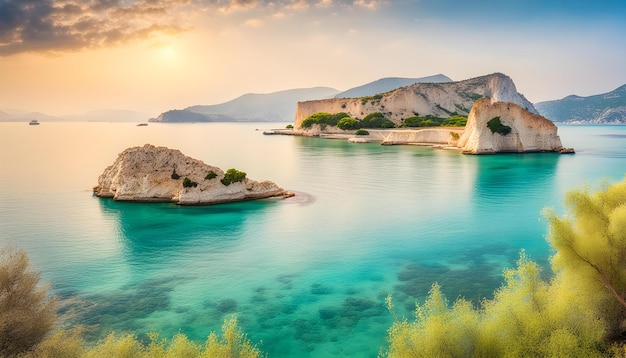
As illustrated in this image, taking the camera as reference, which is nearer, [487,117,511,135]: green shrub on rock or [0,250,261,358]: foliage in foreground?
[0,250,261,358]: foliage in foreground

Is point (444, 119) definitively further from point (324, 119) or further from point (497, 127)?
point (497, 127)

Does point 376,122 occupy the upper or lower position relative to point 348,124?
upper

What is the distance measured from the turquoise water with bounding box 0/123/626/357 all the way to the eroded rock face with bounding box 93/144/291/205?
4.01ft

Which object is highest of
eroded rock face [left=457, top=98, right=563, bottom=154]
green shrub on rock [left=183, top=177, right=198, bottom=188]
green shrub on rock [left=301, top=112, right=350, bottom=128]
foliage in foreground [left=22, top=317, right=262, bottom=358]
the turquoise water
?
green shrub on rock [left=301, top=112, right=350, bottom=128]

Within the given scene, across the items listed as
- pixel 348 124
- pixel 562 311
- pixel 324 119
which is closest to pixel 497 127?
pixel 348 124

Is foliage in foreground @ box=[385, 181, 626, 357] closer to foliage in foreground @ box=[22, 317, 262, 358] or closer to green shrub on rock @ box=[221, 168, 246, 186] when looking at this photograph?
foliage in foreground @ box=[22, 317, 262, 358]

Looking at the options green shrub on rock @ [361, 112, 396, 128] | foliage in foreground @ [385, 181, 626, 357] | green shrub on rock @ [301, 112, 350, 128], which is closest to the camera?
foliage in foreground @ [385, 181, 626, 357]

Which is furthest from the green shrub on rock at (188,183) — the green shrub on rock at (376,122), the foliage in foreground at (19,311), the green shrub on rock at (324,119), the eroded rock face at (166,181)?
the green shrub on rock at (324,119)

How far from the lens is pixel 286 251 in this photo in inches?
832

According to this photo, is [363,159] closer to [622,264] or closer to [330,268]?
[330,268]

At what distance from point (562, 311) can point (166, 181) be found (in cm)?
2905

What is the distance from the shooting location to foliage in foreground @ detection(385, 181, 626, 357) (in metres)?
8.43

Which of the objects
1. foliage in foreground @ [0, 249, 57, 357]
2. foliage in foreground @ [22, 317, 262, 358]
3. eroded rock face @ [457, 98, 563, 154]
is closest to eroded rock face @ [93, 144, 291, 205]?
foliage in foreground @ [0, 249, 57, 357]

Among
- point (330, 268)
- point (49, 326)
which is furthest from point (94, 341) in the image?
point (330, 268)
